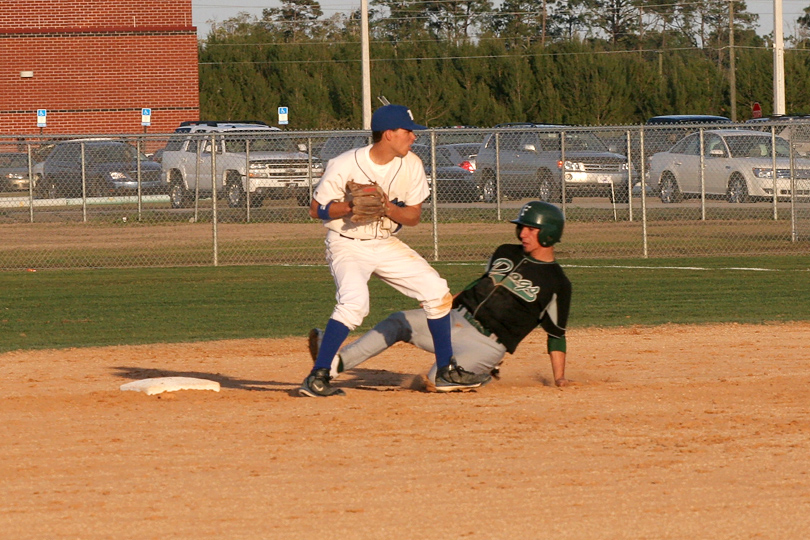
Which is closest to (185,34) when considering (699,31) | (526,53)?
(526,53)

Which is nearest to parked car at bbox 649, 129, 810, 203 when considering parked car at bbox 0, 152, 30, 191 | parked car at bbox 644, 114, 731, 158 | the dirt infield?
parked car at bbox 644, 114, 731, 158

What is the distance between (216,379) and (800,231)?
40.7 feet

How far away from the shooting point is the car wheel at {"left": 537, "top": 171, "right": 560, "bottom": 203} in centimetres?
2089

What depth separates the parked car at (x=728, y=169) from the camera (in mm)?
20234

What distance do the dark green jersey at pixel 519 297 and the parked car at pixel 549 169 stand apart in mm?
12882

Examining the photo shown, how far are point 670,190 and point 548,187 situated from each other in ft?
6.80

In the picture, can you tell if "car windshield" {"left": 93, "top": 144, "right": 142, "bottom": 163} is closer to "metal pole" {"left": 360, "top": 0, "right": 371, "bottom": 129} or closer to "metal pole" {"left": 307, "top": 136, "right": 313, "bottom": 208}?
"metal pole" {"left": 307, "top": 136, "right": 313, "bottom": 208}

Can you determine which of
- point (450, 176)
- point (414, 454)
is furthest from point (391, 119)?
point (450, 176)

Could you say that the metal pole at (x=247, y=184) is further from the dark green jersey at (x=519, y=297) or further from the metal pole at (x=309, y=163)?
the dark green jersey at (x=519, y=297)

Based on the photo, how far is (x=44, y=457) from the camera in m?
5.80

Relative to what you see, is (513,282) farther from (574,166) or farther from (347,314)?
(574,166)

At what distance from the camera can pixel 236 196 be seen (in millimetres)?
19859

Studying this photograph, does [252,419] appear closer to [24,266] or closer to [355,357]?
[355,357]

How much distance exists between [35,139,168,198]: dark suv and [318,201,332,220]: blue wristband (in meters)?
12.3
